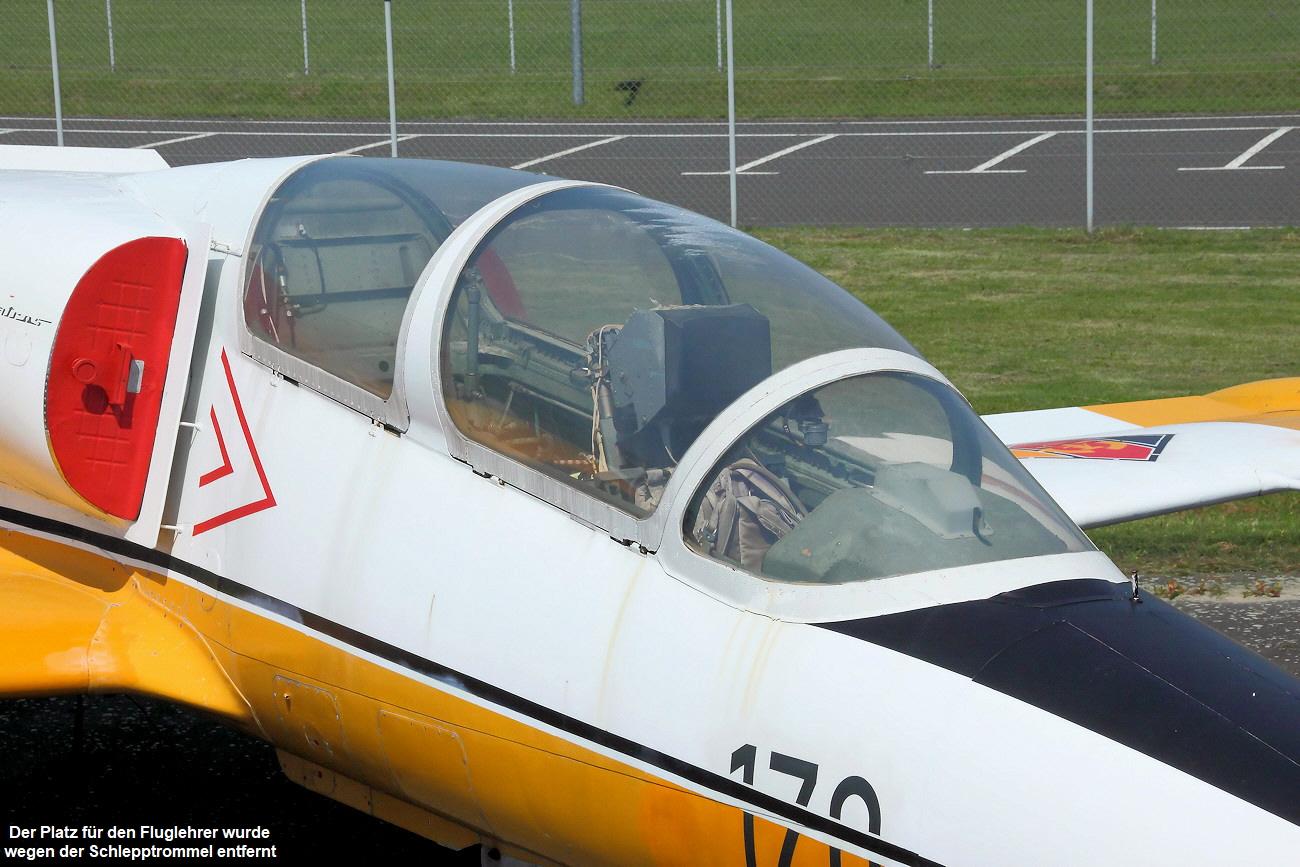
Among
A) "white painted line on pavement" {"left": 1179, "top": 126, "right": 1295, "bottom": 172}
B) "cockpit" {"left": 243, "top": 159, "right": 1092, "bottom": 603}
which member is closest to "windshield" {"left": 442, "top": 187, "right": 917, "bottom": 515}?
"cockpit" {"left": 243, "top": 159, "right": 1092, "bottom": 603}

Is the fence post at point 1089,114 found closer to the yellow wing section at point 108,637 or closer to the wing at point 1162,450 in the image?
the wing at point 1162,450

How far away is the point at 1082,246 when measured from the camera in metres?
14.3

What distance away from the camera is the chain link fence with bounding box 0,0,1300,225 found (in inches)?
690

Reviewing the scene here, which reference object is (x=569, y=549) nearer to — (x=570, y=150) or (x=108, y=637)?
(x=108, y=637)

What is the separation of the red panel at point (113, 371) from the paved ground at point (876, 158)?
39.0 feet

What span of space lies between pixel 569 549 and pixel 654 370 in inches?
18.0

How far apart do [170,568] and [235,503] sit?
337 millimetres

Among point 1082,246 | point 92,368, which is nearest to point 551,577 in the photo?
point 92,368

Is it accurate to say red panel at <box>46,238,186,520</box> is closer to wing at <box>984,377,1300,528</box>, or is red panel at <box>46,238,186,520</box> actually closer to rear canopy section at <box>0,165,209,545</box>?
rear canopy section at <box>0,165,209,545</box>

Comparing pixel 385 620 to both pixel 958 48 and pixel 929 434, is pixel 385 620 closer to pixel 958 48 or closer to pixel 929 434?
pixel 929 434

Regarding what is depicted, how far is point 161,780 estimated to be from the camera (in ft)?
16.8

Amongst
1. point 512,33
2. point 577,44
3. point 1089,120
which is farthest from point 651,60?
point 1089,120

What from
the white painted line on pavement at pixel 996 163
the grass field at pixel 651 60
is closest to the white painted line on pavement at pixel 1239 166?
the white painted line on pavement at pixel 996 163

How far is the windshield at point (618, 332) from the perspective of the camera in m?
3.04
